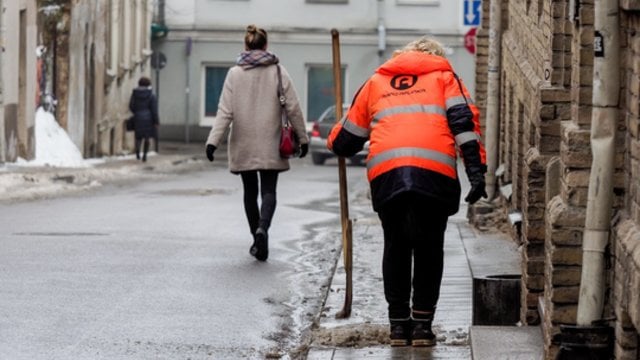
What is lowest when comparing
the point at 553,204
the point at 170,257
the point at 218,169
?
the point at 218,169

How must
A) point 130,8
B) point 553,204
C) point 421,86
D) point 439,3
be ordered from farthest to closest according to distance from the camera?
point 439,3, point 130,8, point 421,86, point 553,204

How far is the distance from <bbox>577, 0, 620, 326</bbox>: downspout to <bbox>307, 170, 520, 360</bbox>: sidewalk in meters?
1.34

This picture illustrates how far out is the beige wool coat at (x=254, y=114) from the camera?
13.2m

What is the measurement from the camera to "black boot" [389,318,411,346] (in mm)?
8977

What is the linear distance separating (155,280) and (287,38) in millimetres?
37320

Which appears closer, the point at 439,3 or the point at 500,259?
the point at 500,259

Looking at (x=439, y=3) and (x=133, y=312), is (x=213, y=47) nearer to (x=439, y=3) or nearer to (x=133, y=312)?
(x=439, y=3)

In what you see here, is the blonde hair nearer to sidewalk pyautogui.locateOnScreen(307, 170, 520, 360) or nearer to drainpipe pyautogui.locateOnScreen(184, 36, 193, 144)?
sidewalk pyautogui.locateOnScreen(307, 170, 520, 360)

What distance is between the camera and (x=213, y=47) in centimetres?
4900

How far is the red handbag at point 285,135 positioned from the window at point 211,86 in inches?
1408

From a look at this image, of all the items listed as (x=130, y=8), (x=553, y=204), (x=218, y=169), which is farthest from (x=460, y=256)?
(x=130, y=8)

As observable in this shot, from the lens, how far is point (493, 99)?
16.6m

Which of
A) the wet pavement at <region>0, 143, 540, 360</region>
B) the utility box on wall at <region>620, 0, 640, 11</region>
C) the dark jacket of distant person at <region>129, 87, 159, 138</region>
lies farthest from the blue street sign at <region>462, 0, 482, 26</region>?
the utility box on wall at <region>620, 0, 640, 11</region>

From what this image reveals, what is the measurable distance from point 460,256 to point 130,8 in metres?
31.5
